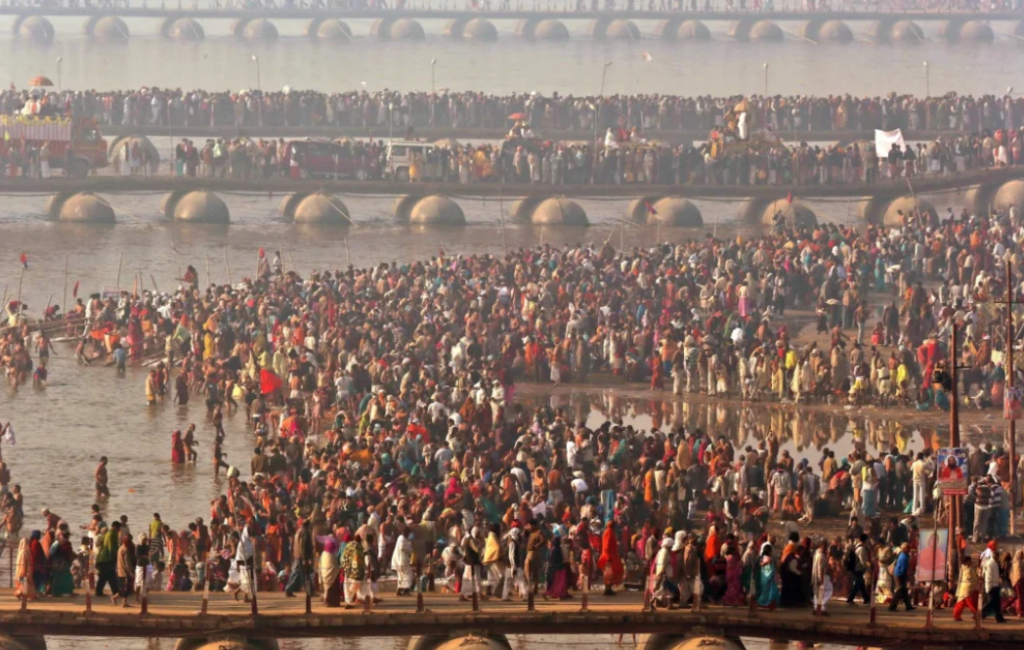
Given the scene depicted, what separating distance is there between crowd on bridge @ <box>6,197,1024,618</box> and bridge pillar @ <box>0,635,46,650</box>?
53cm

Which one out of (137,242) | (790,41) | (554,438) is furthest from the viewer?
(790,41)

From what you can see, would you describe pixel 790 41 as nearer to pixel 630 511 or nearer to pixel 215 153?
pixel 215 153

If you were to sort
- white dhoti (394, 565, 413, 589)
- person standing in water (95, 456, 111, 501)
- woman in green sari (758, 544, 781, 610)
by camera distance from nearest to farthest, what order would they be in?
woman in green sari (758, 544, 781, 610)
white dhoti (394, 565, 413, 589)
person standing in water (95, 456, 111, 501)

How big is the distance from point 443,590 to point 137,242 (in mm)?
35834

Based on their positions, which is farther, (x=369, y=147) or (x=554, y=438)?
(x=369, y=147)

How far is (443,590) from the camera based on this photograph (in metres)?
28.2

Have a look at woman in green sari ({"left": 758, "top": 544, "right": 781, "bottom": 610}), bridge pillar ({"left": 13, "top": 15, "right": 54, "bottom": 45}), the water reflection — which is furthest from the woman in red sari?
bridge pillar ({"left": 13, "top": 15, "right": 54, "bottom": 45})

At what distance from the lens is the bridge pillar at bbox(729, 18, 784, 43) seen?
6122 inches

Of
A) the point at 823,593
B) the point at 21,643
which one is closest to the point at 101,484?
the point at 21,643

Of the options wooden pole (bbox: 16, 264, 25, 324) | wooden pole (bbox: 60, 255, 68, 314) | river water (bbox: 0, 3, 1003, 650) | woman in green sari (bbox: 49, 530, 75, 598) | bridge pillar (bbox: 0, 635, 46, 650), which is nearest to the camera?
bridge pillar (bbox: 0, 635, 46, 650)

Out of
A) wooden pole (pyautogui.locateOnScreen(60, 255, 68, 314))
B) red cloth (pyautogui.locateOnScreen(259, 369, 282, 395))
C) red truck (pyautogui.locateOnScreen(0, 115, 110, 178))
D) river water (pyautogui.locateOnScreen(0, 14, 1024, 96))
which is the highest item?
river water (pyautogui.locateOnScreen(0, 14, 1024, 96))

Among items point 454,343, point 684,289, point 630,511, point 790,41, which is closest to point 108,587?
point 630,511

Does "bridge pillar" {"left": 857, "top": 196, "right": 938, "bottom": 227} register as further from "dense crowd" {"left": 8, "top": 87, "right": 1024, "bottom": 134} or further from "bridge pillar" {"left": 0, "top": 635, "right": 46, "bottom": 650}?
"bridge pillar" {"left": 0, "top": 635, "right": 46, "bottom": 650}

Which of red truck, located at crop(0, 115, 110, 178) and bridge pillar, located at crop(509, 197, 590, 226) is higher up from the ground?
red truck, located at crop(0, 115, 110, 178)
